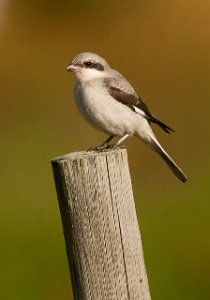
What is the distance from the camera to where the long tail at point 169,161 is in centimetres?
734

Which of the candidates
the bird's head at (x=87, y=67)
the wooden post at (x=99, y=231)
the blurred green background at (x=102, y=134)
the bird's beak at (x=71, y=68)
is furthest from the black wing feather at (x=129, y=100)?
the wooden post at (x=99, y=231)

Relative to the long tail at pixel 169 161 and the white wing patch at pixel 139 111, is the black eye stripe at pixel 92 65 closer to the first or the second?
the white wing patch at pixel 139 111

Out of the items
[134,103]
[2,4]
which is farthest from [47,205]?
[2,4]

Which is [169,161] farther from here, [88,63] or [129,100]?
[88,63]

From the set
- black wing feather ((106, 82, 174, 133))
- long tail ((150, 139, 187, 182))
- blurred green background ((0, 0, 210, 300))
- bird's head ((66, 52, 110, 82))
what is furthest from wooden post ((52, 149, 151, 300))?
blurred green background ((0, 0, 210, 300))

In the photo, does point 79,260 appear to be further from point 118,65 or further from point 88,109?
point 118,65

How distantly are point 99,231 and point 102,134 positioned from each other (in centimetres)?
667

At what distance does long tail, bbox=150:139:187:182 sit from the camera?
7.34 metres

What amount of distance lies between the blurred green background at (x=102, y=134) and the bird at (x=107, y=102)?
1751mm

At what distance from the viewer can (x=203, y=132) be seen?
38.4 feet

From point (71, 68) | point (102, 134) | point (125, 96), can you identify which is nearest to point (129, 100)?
point (125, 96)

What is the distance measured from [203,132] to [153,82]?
1.13 m

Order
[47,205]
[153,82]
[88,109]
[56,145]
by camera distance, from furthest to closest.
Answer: [153,82], [56,145], [47,205], [88,109]

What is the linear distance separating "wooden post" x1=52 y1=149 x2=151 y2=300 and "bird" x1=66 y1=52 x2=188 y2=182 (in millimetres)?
1980
